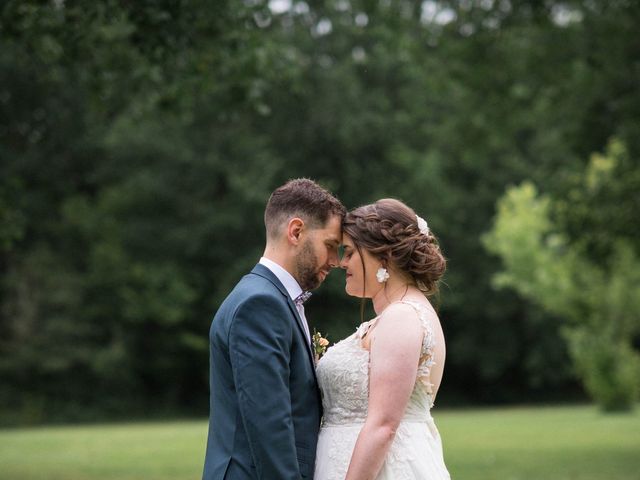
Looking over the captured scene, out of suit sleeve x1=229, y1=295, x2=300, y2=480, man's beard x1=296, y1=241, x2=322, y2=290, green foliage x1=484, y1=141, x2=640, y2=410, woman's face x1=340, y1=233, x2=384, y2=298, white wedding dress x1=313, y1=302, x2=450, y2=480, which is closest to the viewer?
suit sleeve x1=229, y1=295, x2=300, y2=480

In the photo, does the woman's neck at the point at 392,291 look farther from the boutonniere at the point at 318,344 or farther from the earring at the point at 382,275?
the boutonniere at the point at 318,344

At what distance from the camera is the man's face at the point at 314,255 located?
178 inches

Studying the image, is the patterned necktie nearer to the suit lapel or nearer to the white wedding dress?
the suit lapel

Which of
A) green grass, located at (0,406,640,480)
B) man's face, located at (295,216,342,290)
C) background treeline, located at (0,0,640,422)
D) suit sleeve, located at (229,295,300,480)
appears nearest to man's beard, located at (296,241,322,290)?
man's face, located at (295,216,342,290)

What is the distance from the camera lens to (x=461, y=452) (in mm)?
Answer: 20250

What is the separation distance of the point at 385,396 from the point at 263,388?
605 mm

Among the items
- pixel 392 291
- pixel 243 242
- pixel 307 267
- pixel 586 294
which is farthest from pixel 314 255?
pixel 243 242

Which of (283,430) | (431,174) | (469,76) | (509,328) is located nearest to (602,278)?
(431,174)

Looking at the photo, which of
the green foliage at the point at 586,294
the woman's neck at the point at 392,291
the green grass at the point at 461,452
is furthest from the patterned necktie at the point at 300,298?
the green foliage at the point at 586,294

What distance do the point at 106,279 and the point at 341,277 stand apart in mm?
9478

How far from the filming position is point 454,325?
159 ft

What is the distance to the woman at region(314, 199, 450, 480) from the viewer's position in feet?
14.6

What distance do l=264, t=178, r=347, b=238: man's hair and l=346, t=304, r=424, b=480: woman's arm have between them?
0.63m

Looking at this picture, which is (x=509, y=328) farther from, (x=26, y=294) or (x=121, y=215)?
(x=26, y=294)
